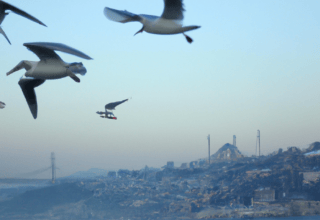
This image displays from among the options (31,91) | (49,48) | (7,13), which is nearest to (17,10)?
(49,48)

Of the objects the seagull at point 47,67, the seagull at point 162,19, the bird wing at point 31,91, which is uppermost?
the seagull at point 162,19

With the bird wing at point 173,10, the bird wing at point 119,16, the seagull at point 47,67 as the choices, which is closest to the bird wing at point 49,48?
the seagull at point 47,67

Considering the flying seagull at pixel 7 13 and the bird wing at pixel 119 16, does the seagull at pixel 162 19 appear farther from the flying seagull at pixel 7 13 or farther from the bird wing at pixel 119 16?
the flying seagull at pixel 7 13

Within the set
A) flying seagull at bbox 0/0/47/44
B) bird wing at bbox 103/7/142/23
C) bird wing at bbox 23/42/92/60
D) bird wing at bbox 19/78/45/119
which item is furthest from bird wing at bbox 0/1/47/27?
bird wing at bbox 19/78/45/119

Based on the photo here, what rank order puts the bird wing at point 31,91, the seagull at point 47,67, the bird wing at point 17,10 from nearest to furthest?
the bird wing at point 17,10 < the seagull at point 47,67 < the bird wing at point 31,91

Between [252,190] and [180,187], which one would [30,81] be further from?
[180,187]

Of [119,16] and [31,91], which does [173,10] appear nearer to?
[119,16]

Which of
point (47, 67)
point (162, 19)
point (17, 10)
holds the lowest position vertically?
point (47, 67)
